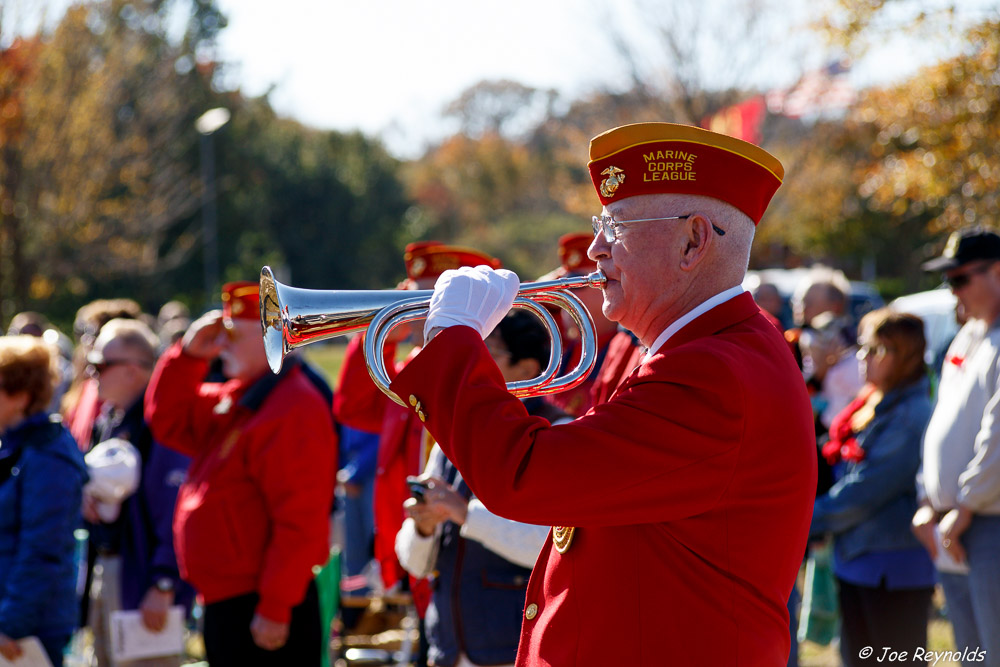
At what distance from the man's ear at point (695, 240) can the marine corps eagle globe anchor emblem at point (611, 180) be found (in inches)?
6.8

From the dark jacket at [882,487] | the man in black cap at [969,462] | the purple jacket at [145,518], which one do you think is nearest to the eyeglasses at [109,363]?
the purple jacket at [145,518]

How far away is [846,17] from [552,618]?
8.05 meters

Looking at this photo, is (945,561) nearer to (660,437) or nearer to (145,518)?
(660,437)

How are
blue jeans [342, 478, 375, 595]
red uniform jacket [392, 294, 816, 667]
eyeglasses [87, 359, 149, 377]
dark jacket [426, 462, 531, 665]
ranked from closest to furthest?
1. red uniform jacket [392, 294, 816, 667]
2. dark jacket [426, 462, 531, 665]
3. eyeglasses [87, 359, 149, 377]
4. blue jeans [342, 478, 375, 595]

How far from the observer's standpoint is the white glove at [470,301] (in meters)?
2.09

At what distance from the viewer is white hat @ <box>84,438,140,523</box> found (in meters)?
5.07

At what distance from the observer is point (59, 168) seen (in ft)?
47.7

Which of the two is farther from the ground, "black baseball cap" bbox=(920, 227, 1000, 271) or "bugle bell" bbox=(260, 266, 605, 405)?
"black baseball cap" bbox=(920, 227, 1000, 271)

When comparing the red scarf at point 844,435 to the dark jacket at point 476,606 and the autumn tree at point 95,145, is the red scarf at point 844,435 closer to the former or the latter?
the dark jacket at point 476,606

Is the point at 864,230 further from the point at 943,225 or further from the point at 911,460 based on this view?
the point at 911,460

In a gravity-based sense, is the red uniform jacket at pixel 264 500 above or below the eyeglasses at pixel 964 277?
below

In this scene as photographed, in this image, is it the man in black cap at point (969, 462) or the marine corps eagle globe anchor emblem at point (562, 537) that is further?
the man in black cap at point (969, 462)

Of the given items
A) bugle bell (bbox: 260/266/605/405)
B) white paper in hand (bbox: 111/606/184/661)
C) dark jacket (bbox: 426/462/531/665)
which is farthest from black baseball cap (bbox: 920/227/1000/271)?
white paper in hand (bbox: 111/606/184/661)

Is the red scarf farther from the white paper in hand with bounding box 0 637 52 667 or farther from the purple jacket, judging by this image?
the white paper in hand with bounding box 0 637 52 667
